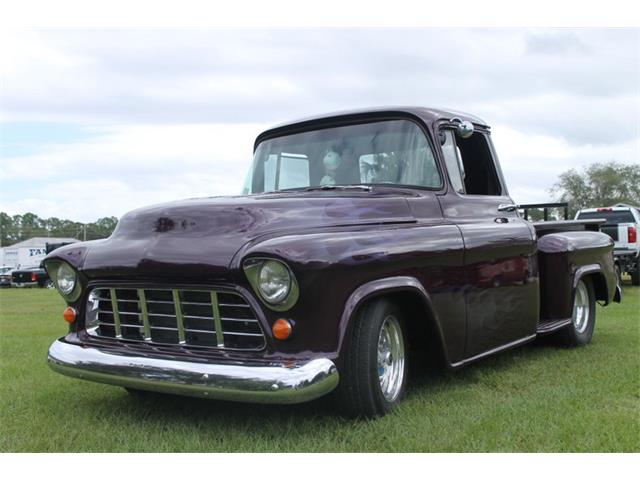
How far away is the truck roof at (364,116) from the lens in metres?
4.66

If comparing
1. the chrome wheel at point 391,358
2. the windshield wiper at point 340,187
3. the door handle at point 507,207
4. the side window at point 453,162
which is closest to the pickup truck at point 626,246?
the door handle at point 507,207

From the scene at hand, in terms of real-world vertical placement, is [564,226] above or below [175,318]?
above

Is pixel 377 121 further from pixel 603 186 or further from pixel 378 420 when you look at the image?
pixel 603 186

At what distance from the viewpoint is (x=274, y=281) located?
328 centimetres

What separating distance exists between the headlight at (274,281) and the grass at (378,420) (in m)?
0.73

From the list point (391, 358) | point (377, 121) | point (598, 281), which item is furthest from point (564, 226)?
point (391, 358)

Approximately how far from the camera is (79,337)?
13.0 feet

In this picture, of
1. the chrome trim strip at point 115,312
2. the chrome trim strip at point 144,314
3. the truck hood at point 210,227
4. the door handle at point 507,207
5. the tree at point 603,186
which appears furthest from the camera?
the tree at point 603,186

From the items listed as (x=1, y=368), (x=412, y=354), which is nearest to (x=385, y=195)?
(x=412, y=354)

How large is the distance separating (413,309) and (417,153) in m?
1.14

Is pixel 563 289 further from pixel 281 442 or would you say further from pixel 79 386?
pixel 79 386

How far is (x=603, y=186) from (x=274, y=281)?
54959 mm

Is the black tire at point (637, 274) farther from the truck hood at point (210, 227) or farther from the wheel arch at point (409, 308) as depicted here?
the truck hood at point (210, 227)

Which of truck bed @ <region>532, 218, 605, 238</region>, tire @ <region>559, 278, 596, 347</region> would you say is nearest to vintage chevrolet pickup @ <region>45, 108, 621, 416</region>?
truck bed @ <region>532, 218, 605, 238</region>
